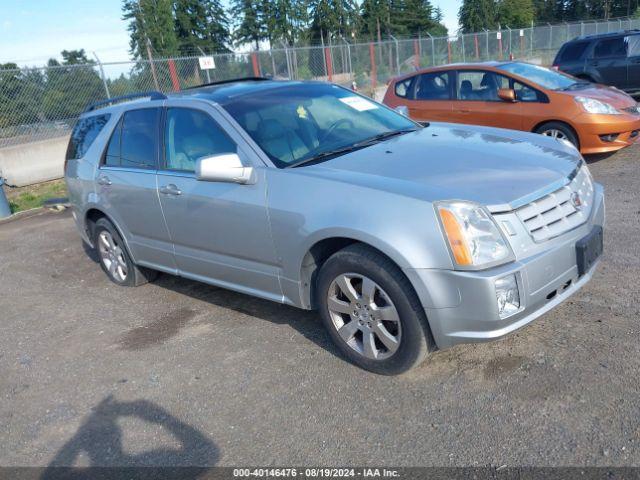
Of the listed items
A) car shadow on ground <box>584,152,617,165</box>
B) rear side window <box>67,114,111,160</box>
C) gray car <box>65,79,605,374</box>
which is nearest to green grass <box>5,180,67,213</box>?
rear side window <box>67,114,111,160</box>

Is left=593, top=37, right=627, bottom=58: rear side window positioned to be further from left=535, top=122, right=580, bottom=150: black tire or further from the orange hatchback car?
left=535, top=122, right=580, bottom=150: black tire

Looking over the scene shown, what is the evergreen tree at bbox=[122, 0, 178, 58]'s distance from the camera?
45.8 meters

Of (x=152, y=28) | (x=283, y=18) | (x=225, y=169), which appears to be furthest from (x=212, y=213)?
(x=283, y=18)

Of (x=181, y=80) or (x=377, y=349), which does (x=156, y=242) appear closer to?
(x=377, y=349)

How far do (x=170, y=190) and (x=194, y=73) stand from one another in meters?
12.7

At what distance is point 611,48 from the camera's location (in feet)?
42.7

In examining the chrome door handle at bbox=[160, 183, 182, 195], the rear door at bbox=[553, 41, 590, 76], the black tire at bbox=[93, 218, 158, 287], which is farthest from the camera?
the rear door at bbox=[553, 41, 590, 76]

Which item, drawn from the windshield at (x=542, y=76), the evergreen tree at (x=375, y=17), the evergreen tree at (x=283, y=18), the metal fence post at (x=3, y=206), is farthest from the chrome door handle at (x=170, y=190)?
the evergreen tree at (x=375, y=17)

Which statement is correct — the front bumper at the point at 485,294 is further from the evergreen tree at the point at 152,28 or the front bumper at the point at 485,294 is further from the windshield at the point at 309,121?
the evergreen tree at the point at 152,28

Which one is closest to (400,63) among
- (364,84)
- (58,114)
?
(364,84)

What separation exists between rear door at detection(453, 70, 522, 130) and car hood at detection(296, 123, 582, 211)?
434 cm

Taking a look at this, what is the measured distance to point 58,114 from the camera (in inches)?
517

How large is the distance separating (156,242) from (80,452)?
6.69 feet

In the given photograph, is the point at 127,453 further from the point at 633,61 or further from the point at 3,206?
the point at 633,61
